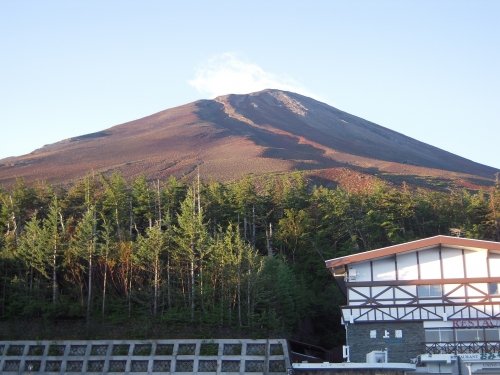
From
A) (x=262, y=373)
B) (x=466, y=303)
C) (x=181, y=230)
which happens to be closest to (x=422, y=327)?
(x=466, y=303)

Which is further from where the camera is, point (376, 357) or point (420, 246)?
point (420, 246)

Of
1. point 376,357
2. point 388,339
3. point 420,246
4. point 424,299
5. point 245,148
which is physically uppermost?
point 245,148

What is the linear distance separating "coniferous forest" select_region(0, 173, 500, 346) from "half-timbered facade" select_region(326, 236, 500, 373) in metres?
4.11

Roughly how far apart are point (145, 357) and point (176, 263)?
7092 millimetres

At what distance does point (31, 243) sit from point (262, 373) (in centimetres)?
1334

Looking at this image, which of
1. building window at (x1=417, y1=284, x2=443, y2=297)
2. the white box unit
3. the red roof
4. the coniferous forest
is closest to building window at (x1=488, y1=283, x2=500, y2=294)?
the red roof

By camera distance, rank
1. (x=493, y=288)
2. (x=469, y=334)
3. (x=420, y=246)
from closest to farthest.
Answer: (x=469, y=334)
(x=493, y=288)
(x=420, y=246)

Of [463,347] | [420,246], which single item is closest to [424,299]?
[420,246]

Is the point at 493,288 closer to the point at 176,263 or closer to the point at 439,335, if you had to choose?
the point at 439,335

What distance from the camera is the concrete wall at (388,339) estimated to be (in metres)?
25.8

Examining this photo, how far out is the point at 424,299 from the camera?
86.6 ft

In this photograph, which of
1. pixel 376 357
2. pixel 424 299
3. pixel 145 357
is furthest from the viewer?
pixel 424 299

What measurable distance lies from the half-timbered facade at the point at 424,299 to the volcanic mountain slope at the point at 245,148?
1604 inches

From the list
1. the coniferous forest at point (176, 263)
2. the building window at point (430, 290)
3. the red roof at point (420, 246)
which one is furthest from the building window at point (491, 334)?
the coniferous forest at point (176, 263)
